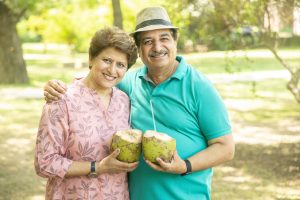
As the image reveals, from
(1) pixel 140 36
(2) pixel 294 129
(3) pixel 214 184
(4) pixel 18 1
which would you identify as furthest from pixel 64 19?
(1) pixel 140 36

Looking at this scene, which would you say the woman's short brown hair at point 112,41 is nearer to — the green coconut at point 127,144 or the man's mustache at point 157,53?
the man's mustache at point 157,53

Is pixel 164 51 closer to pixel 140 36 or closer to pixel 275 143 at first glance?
pixel 140 36

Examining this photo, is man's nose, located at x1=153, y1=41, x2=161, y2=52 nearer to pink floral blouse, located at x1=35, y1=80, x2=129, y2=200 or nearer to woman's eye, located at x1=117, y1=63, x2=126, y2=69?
woman's eye, located at x1=117, y1=63, x2=126, y2=69

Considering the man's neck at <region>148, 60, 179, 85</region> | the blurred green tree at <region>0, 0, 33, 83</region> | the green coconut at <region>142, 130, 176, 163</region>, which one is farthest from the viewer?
the blurred green tree at <region>0, 0, 33, 83</region>

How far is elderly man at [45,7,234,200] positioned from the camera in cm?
333

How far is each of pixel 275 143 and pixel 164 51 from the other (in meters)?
7.27

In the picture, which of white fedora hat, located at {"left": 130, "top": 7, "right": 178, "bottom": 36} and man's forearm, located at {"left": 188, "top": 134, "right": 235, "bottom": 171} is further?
white fedora hat, located at {"left": 130, "top": 7, "right": 178, "bottom": 36}

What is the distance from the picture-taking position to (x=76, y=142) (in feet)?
10.5

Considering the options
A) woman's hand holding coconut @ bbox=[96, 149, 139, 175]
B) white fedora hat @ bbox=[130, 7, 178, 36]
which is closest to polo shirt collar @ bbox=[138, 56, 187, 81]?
white fedora hat @ bbox=[130, 7, 178, 36]

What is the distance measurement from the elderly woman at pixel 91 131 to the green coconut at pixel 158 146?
5.3 inches

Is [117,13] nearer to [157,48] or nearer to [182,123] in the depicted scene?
[157,48]

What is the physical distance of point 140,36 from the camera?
3.62m

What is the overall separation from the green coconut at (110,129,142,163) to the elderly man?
123mm

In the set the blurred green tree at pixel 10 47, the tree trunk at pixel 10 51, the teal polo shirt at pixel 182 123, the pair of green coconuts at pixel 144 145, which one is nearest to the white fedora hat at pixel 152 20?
the teal polo shirt at pixel 182 123
